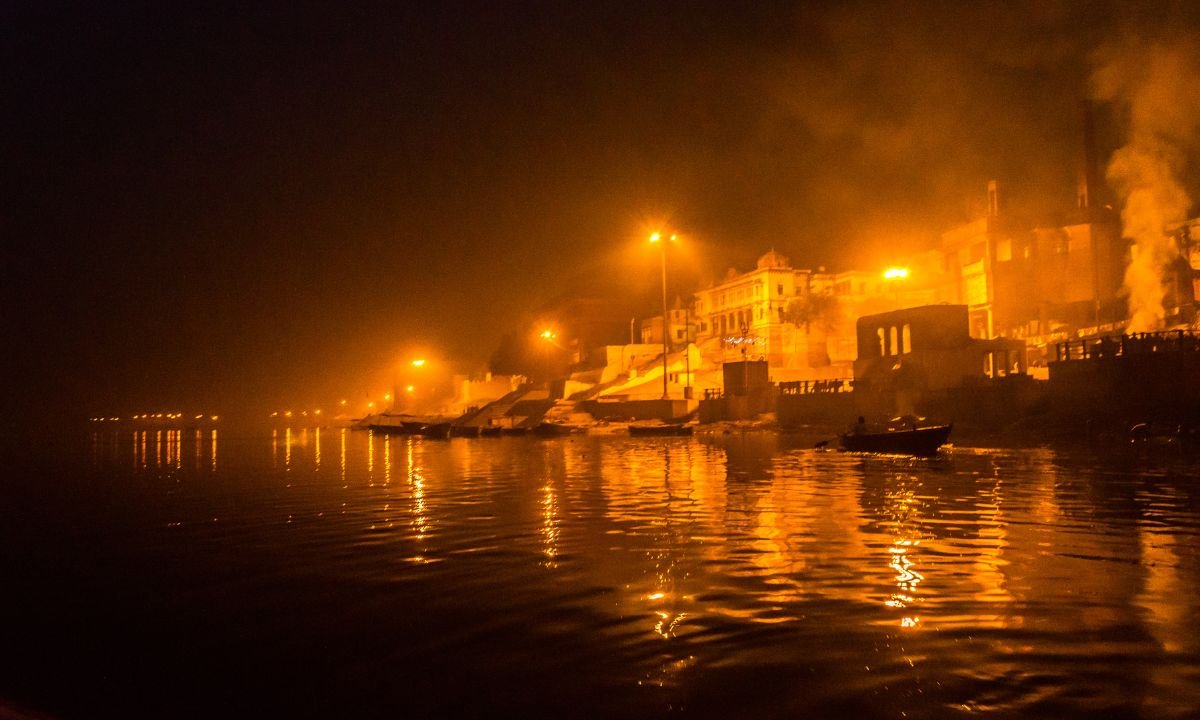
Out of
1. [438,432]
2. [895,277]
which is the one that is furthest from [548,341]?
[895,277]

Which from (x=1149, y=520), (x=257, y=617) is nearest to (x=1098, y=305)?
(x=1149, y=520)

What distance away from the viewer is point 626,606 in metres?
10.2

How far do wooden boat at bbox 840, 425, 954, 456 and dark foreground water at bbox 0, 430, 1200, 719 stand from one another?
10194 millimetres

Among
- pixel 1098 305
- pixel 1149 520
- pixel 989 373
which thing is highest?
pixel 1098 305

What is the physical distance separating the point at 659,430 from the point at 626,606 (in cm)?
5048

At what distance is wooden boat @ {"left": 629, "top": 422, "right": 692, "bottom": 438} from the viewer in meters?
59.0

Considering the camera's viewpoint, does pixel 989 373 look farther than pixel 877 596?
Yes

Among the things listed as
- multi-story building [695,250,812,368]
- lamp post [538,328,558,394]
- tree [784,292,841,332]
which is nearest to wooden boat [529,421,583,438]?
multi-story building [695,250,812,368]

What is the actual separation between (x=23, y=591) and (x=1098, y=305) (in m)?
71.7

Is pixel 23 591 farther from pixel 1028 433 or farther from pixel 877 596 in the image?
pixel 1028 433

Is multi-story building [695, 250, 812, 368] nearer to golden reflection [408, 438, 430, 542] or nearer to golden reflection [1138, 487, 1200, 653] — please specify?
golden reflection [408, 438, 430, 542]

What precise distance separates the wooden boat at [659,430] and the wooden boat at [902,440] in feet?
75.0

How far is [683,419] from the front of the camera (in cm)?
6938

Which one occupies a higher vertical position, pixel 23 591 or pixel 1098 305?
pixel 1098 305
